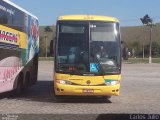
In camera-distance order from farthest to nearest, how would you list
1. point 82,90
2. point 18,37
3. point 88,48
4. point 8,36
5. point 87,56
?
point 18,37 < point 88,48 < point 87,56 < point 8,36 < point 82,90

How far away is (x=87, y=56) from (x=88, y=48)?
1.05ft

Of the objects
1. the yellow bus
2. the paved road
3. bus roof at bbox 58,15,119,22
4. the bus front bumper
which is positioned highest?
bus roof at bbox 58,15,119,22

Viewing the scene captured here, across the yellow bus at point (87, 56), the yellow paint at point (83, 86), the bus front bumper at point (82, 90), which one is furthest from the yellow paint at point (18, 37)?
the bus front bumper at point (82, 90)

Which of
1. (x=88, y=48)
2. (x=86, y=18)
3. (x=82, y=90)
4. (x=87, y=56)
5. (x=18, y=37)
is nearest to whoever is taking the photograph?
(x=82, y=90)

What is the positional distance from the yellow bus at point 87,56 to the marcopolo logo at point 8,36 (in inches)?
67.3

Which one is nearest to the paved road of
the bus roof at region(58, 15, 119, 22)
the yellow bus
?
the yellow bus

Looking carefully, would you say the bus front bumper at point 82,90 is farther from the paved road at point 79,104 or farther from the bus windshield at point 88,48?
the bus windshield at point 88,48

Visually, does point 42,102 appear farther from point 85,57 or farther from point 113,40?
point 113,40

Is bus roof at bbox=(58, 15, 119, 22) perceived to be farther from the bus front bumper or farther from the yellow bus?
the bus front bumper

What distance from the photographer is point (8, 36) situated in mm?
17875

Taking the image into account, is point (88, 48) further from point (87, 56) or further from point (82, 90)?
point (82, 90)

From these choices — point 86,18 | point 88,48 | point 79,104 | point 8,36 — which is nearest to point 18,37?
point 8,36

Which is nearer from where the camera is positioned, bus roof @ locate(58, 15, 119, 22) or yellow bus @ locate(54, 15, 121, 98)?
yellow bus @ locate(54, 15, 121, 98)

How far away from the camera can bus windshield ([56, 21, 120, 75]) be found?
17.8 m
